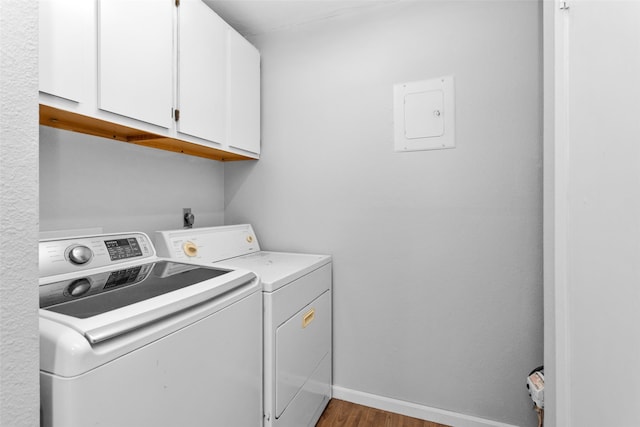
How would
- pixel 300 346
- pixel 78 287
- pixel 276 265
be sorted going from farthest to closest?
1. pixel 276 265
2. pixel 300 346
3. pixel 78 287

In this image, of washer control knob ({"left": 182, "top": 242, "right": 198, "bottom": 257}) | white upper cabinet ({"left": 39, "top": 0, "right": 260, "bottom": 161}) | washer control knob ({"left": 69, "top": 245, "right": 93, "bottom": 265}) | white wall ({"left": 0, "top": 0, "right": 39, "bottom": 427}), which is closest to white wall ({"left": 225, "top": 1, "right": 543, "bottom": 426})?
white upper cabinet ({"left": 39, "top": 0, "right": 260, "bottom": 161})

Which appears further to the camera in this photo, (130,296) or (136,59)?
(136,59)

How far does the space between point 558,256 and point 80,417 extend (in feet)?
4.96

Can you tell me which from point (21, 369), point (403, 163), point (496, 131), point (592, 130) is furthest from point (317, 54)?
point (21, 369)

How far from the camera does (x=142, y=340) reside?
74cm

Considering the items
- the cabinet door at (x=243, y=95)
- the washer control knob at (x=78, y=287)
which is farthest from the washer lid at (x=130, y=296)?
the cabinet door at (x=243, y=95)

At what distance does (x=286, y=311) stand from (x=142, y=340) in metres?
0.73

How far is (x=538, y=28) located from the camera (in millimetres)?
1544

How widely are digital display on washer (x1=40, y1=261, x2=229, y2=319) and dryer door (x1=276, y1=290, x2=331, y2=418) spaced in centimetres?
49

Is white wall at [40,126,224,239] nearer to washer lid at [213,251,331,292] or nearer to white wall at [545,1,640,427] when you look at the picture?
washer lid at [213,251,331,292]

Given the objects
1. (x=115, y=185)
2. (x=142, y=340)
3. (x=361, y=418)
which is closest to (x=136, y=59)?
(x=115, y=185)

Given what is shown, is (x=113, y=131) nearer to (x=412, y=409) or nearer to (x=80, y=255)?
(x=80, y=255)

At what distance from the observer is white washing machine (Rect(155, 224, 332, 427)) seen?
51.4 inches

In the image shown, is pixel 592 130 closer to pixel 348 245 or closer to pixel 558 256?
pixel 558 256
